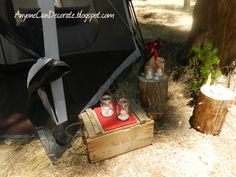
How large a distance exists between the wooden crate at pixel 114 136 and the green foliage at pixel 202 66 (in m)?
1.02

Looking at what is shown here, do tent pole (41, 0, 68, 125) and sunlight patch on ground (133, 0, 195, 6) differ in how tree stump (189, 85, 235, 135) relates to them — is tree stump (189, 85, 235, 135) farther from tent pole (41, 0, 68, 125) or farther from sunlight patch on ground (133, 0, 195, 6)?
sunlight patch on ground (133, 0, 195, 6)

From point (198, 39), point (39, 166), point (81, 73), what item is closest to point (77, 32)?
point (81, 73)

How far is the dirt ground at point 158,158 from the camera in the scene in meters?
2.09

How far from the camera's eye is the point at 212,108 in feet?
7.29

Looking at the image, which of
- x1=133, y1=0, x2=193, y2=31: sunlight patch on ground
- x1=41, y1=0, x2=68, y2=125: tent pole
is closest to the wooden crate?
x1=41, y1=0, x2=68, y2=125: tent pole

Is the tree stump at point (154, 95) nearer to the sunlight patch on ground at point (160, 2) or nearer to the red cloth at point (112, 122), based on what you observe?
the red cloth at point (112, 122)

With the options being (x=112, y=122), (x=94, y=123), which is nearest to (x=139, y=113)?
(x=112, y=122)

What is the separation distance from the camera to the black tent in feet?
6.85

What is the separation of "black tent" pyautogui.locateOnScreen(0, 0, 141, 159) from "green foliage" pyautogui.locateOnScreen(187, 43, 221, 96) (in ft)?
3.31

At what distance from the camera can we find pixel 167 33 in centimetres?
534

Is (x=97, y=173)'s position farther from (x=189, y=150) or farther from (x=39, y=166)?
(x=189, y=150)

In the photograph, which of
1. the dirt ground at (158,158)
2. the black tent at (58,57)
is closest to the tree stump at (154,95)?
the dirt ground at (158,158)

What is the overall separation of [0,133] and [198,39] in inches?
106

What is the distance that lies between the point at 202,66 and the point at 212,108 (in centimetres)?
83
